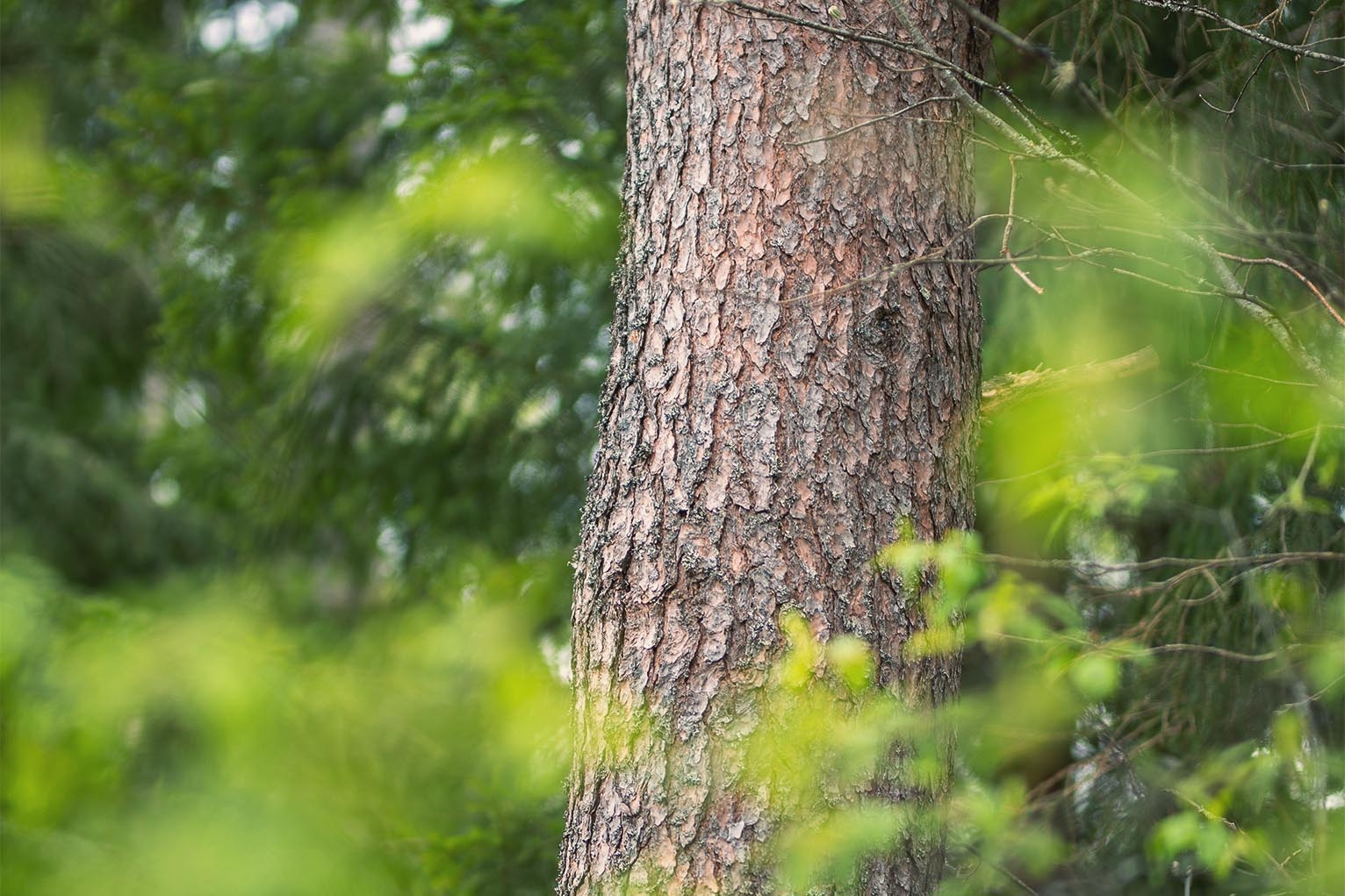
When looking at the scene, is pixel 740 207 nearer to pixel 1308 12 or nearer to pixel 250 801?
pixel 1308 12

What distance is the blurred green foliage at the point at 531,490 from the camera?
206 cm

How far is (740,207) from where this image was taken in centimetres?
202

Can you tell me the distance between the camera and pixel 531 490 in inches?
175

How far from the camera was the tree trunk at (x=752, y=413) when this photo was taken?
1.90 m

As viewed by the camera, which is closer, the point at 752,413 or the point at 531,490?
the point at 752,413

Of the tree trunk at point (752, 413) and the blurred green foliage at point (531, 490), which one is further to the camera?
the blurred green foliage at point (531, 490)

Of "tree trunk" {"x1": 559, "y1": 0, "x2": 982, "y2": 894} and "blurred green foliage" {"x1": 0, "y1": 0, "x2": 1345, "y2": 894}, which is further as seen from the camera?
"blurred green foliage" {"x1": 0, "y1": 0, "x2": 1345, "y2": 894}

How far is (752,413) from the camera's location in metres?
1.94

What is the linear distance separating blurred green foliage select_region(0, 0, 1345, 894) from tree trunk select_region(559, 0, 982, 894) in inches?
4.2

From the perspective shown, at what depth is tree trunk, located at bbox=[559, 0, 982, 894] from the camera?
1.90 m

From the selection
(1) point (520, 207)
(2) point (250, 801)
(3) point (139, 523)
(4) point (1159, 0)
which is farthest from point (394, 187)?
(3) point (139, 523)

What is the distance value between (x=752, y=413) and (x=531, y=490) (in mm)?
2625

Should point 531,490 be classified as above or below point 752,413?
above

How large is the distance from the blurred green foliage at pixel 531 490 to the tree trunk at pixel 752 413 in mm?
106
